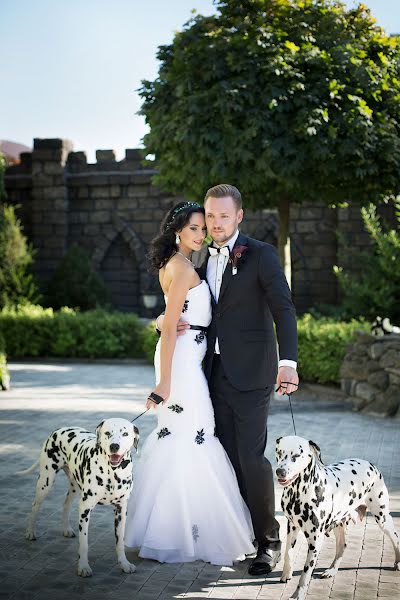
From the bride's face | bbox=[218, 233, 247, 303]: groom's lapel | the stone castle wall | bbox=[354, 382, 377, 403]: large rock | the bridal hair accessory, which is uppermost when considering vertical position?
the stone castle wall

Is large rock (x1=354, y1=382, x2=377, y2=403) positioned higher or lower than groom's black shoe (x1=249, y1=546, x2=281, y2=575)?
higher

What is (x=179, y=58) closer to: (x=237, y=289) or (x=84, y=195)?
(x=237, y=289)

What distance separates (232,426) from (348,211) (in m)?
14.8

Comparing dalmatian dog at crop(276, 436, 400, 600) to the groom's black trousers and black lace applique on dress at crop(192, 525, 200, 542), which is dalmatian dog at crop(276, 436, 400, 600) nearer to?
the groom's black trousers

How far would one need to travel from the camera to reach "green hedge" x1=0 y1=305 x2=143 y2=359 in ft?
57.0

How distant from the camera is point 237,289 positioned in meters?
5.16

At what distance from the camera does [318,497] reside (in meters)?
4.57

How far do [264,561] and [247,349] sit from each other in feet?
4.21

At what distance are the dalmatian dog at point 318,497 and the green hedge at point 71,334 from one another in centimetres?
1248

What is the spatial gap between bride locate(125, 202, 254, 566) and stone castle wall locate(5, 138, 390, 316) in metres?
15.4

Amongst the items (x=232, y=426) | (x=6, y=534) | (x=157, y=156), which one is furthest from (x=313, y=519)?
(x=157, y=156)

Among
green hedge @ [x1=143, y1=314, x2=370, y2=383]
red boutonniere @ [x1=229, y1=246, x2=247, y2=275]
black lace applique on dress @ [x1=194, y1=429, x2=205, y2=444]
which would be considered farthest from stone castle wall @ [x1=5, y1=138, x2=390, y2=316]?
black lace applique on dress @ [x1=194, y1=429, x2=205, y2=444]

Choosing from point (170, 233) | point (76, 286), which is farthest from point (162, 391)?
point (76, 286)

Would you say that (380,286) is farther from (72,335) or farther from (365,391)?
(72,335)
